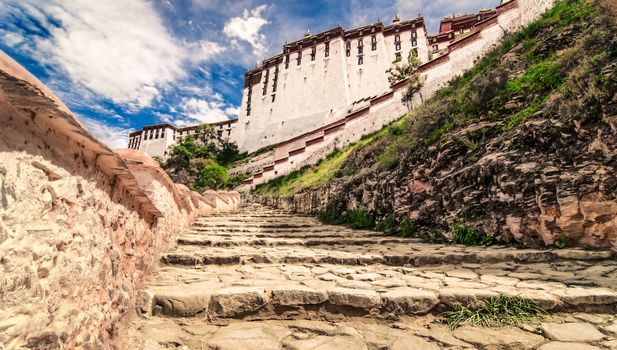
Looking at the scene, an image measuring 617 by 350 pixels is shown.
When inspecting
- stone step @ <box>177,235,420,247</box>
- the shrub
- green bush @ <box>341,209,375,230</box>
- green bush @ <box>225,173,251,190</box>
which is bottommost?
stone step @ <box>177,235,420,247</box>

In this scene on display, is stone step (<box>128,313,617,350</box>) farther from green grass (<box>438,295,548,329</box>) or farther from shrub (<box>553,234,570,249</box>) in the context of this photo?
shrub (<box>553,234,570,249</box>)

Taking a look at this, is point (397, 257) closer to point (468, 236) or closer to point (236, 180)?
point (468, 236)

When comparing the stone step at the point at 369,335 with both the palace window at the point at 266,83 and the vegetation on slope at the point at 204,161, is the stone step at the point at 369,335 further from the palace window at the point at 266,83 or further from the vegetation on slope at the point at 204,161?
the palace window at the point at 266,83

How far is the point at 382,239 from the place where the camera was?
6.20 meters

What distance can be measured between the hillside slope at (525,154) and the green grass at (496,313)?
230 cm

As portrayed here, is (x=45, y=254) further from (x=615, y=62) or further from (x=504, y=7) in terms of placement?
(x=504, y=7)

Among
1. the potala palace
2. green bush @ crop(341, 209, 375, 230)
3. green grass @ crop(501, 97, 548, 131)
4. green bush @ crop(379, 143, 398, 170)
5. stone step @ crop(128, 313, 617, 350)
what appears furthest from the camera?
the potala palace

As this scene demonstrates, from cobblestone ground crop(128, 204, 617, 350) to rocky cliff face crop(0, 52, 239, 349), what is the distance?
519mm

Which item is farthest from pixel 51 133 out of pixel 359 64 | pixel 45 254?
pixel 359 64

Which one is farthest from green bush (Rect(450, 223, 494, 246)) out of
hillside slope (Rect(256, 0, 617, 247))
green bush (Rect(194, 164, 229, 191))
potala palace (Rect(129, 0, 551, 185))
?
green bush (Rect(194, 164, 229, 191))

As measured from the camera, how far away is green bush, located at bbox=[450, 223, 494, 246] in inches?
199

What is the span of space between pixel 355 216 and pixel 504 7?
1750cm

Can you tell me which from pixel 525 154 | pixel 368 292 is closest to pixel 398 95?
pixel 525 154

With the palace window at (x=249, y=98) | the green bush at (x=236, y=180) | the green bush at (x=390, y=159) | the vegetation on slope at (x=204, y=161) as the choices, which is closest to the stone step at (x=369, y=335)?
the green bush at (x=390, y=159)
